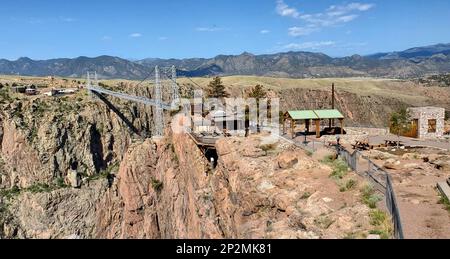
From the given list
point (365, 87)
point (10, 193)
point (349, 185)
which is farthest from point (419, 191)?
point (365, 87)

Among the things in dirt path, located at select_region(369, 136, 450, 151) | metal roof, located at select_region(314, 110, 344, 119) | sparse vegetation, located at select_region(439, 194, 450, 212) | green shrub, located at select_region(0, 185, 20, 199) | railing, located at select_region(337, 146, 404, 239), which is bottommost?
green shrub, located at select_region(0, 185, 20, 199)

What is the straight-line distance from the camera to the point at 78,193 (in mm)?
63094

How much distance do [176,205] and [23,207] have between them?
30568 millimetres

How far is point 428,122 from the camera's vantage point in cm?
3347

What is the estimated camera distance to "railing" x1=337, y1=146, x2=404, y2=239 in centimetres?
1175

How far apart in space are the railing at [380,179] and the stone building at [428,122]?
488 inches

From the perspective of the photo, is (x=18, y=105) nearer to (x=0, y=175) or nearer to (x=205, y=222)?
(x=0, y=175)

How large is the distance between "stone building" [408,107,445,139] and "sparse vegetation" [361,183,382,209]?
60.4 feet

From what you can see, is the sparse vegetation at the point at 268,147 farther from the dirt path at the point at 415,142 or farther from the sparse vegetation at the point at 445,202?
the sparse vegetation at the point at 445,202

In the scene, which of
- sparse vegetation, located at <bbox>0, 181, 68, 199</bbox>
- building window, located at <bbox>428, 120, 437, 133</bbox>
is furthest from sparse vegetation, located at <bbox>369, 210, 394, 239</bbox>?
sparse vegetation, located at <bbox>0, 181, 68, 199</bbox>

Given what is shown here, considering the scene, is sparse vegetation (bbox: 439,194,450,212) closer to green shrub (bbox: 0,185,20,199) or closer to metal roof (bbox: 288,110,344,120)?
metal roof (bbox: 288,110,344,120)

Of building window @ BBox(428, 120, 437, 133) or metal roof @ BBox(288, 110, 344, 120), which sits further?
building window @ BBox(428, 120, 437, 133)

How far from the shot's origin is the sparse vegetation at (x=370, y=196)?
15.2 m
